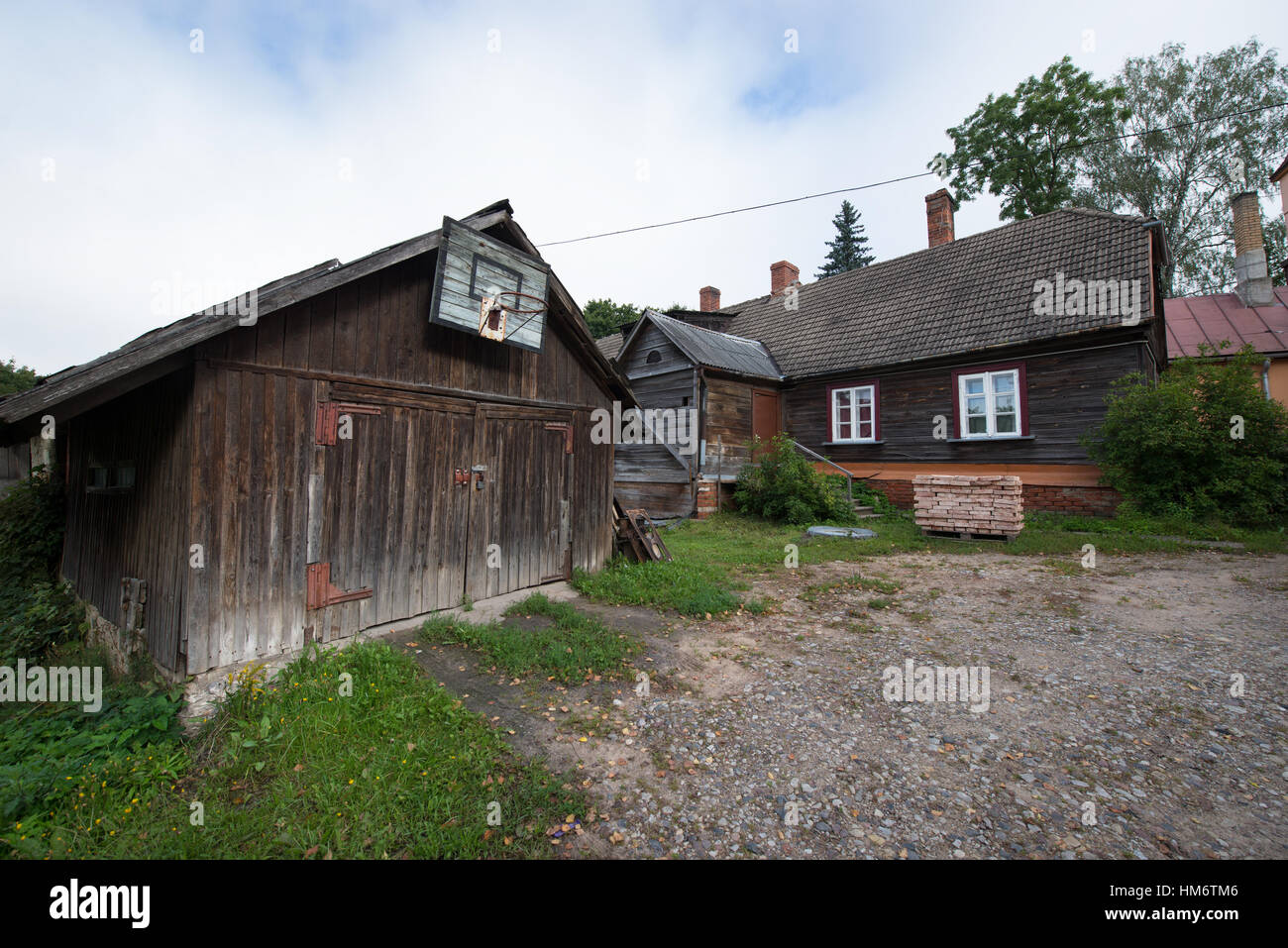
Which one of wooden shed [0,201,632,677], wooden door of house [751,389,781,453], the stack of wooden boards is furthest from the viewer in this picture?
wooden door of house [751,389,781,453]

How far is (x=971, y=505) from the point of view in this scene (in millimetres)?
11180

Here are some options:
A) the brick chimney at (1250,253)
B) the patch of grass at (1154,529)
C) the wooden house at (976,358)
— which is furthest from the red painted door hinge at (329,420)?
the brick chimney at (1250,253)

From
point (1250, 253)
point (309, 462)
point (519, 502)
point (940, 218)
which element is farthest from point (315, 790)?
point (1250, 253)

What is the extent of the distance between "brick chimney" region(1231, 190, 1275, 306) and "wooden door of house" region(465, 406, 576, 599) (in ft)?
89.2

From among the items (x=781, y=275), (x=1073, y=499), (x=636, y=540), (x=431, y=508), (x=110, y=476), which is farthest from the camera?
(x=781, y=275)

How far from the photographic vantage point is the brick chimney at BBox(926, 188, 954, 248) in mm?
19781

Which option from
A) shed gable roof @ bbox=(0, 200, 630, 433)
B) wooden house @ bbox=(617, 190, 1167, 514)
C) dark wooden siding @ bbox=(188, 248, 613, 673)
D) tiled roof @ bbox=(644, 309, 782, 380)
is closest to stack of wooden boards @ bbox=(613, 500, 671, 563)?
dark wooden siding @ bbox=(188, 248, 613, 673)

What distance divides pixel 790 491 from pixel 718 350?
5.31m

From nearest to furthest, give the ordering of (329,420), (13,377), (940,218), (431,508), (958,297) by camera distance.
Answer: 1. (329,420)
2. (431,508)
3. (958,297)
4. (940,218)
5. (13,377)

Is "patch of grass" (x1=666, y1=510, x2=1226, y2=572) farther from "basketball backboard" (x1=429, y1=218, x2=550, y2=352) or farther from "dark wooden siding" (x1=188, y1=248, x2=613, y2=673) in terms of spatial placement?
"basketball backboard" (x1=429, y1=218, x2=550, y2=352)

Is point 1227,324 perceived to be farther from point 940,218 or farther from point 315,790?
point 315,790

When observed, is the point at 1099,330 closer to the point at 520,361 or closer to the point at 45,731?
the point at 520,361
